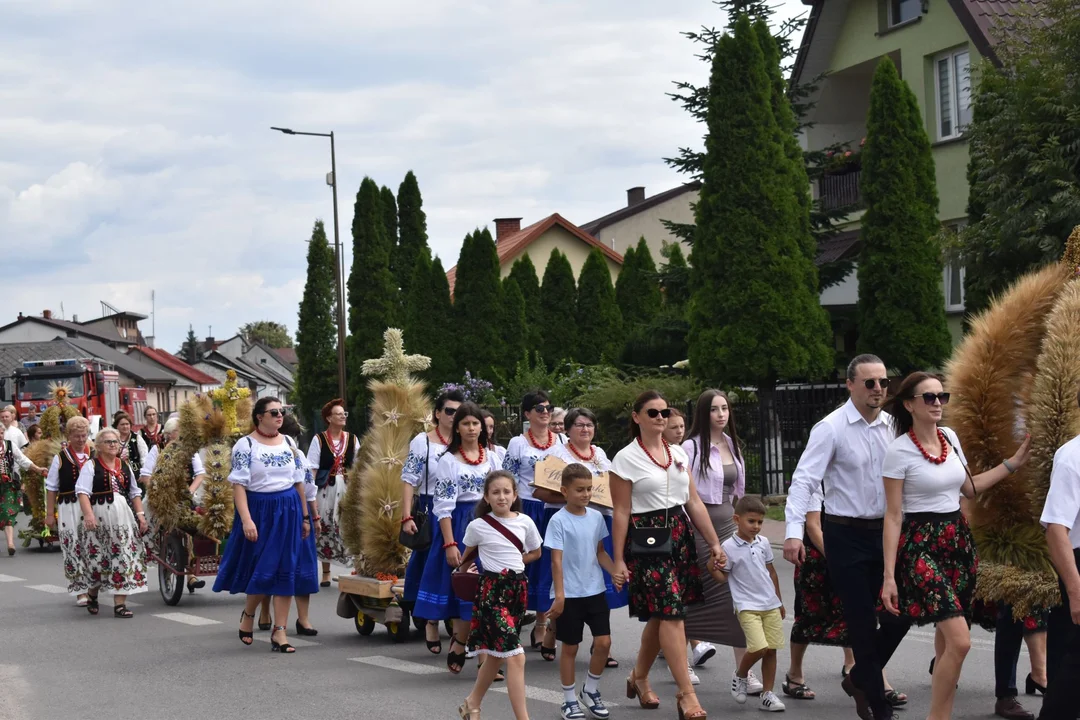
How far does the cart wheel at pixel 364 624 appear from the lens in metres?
10.6

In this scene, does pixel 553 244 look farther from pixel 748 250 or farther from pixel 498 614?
pixel 498 614

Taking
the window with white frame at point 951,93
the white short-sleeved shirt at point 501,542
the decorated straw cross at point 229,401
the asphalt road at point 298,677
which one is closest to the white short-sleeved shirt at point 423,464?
the asphalt road at point 298,677

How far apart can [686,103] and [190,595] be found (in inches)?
603

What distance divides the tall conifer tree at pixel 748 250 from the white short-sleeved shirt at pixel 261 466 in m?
12.3

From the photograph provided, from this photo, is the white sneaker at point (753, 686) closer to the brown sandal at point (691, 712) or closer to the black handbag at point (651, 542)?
Result: the brown sandal at point (691, 712)

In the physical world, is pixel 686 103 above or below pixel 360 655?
above

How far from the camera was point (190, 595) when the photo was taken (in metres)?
13.8

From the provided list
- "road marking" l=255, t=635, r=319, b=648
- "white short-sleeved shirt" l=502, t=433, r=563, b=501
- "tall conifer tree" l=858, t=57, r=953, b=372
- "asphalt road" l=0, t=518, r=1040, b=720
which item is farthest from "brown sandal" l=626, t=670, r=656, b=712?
"tall conifer tree" l=858, t=57, r=953, b=372

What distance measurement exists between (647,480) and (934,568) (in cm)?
164

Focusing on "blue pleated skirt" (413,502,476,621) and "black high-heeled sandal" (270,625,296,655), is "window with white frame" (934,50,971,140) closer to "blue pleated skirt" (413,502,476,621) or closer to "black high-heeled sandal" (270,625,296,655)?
"blue pleated skirt" (413,502,476,621)

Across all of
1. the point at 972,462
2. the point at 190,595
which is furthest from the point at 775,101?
the point at 972,462

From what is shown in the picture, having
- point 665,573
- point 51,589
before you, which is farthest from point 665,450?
point 51,589

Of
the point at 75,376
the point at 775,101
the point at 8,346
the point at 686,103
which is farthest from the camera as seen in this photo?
the point at 8,346

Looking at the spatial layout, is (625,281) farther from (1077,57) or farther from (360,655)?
(360,655)
